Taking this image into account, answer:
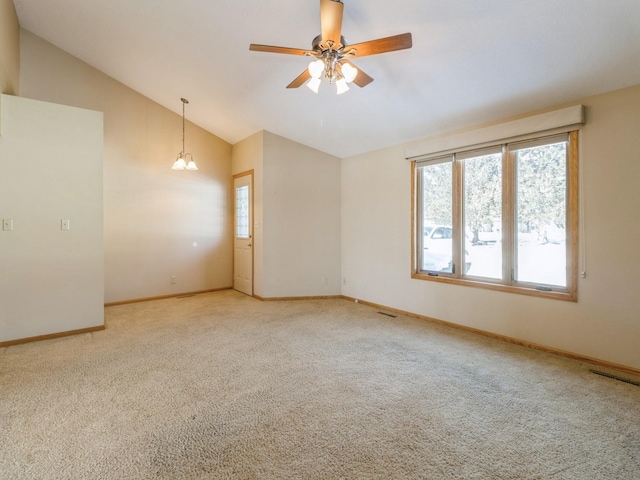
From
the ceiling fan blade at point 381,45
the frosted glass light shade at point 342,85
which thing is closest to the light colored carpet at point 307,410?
the frosted glass light shade at point 342,85

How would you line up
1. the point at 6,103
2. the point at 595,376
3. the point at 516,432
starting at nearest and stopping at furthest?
the point at 516,432, the point at 595,376, the point at 6,103

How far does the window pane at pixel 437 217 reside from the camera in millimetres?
4270

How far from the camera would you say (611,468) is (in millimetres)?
1698

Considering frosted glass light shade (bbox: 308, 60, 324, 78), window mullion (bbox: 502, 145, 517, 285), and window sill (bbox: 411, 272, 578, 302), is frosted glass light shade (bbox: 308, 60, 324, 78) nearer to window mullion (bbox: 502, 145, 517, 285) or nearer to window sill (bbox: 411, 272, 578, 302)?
window mullion (bbox: 502, 145, 517, 285)

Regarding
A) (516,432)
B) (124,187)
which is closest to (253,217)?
(124,187)

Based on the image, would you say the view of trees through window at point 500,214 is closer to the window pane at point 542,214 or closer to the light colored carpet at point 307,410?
the window pane at point 542,214

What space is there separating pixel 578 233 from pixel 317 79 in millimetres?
2932

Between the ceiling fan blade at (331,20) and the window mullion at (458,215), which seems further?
the window mullion at (458,215)

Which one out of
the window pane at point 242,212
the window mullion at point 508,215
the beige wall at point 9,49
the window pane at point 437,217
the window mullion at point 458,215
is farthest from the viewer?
the window pane at point 242,212

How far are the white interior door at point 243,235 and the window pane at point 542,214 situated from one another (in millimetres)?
4199

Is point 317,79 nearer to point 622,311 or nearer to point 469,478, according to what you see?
point 469,478

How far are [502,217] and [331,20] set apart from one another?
9.43 feet

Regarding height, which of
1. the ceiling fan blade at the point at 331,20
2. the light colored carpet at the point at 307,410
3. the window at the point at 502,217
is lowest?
the light colored carpet at the point at 307,410

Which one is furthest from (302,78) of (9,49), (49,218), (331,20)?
(9,49)
